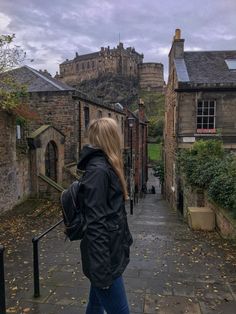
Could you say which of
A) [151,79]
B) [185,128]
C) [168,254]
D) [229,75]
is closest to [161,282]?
[168,254]

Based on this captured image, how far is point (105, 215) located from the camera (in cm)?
252

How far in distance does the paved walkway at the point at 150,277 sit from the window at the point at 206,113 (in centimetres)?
1126

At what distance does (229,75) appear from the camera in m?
18.5

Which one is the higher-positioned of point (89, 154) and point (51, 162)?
point (89, 154)

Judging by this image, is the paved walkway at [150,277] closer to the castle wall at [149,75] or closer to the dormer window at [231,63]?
the dormer window at [231,63]

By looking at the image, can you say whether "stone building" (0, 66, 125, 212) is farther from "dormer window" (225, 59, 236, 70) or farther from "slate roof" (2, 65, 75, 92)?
"dormer window" (225, 59, 236, 70)

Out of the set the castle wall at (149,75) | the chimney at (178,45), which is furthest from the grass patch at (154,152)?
the castle wall at (149,75)

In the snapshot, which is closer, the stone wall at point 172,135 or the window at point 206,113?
the window at point 206,113

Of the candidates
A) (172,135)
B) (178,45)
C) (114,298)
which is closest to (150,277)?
(114,298)

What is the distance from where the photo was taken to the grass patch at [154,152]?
57.5 meters

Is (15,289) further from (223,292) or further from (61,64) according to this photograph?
(61,64)

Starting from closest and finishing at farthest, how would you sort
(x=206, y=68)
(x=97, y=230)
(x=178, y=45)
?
1. (x=97, y=230)
2. (x=206, y=68)
3. (x=178, y=45)

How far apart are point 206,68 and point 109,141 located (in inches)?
720

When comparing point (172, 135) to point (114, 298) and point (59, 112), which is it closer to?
point (59, 112)
